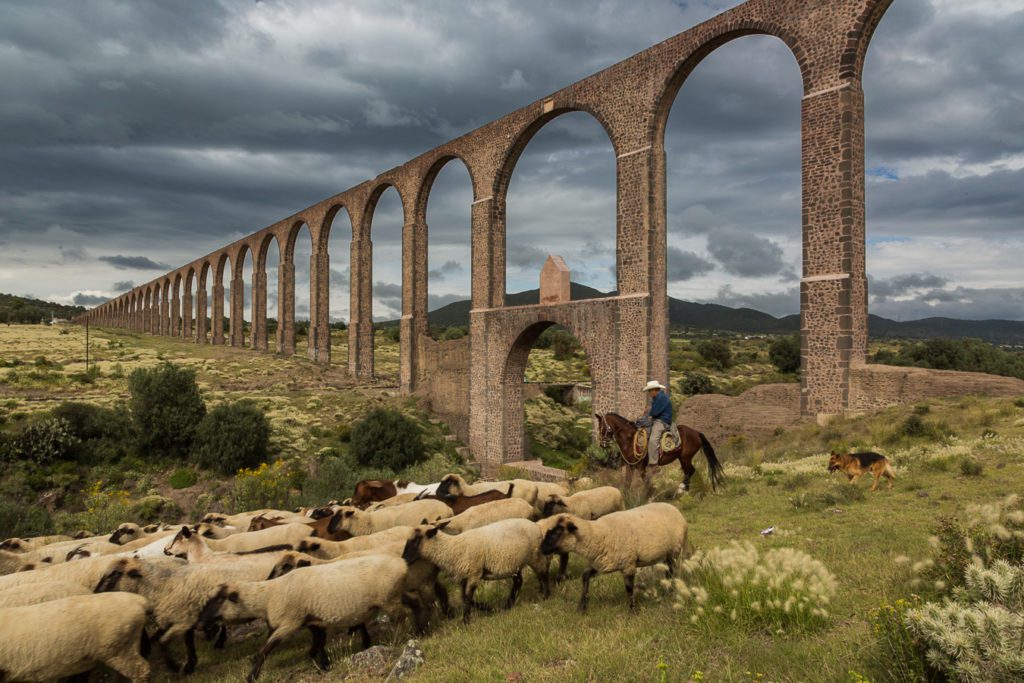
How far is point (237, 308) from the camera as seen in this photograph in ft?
211

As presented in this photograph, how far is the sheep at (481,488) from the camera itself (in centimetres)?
975

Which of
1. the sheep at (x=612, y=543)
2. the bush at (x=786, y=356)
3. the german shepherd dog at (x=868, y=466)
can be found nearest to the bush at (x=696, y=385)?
the bush at (x=786, y=356)

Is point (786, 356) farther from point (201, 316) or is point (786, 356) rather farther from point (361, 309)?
point (201, 316)

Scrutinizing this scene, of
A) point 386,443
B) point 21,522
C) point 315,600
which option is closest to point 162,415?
point 386,443

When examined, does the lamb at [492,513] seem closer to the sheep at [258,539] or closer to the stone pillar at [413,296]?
the sheep at [258,539]

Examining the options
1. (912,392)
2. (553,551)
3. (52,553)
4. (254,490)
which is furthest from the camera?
(254,490)

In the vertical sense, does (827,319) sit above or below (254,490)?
above

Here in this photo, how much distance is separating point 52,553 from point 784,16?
825 inches

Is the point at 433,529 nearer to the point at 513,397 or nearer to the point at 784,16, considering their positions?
the point at 784,16

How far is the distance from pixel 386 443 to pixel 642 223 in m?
13.8

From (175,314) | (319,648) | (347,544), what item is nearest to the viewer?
(319,648)

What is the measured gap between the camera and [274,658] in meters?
6.45

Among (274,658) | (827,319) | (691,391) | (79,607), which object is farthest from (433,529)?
(691,391)

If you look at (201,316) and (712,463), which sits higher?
(201,316)
